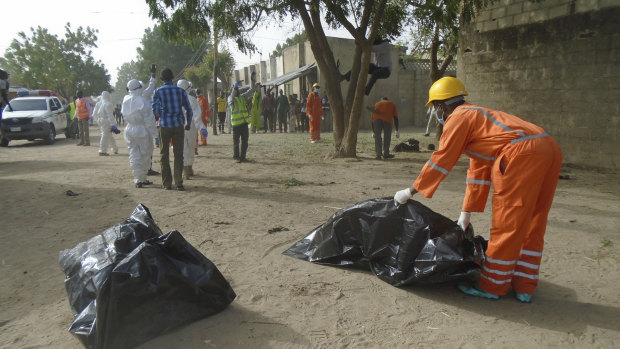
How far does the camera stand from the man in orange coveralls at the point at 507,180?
3020 millimetres

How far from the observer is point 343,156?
1140cm

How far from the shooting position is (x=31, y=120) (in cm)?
1595

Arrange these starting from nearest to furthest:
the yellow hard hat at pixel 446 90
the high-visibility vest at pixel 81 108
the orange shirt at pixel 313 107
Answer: the yellow hard hat at pixel 446 90, the high-visibility vest at pixel 81 108, the orange shirt at pixel 313 107

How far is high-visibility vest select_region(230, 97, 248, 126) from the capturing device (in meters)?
10.2

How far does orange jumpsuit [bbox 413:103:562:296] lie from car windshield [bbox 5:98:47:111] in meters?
17.6

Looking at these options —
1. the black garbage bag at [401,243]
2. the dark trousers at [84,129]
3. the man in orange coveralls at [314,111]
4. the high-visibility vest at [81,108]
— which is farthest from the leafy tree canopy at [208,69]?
the black garbage bag at [401,243]

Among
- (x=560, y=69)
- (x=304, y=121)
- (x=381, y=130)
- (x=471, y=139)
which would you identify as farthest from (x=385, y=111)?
(x=304, y=121)

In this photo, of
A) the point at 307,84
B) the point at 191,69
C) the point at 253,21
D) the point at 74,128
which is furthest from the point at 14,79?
the point at 253,21

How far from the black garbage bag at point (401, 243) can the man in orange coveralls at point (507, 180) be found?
183mm

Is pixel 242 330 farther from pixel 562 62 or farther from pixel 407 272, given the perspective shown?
pixel 562 62

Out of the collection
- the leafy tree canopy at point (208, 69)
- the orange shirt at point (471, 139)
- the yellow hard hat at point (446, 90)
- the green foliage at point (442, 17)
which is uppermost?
the leafy tree canopy at point (208, 69)

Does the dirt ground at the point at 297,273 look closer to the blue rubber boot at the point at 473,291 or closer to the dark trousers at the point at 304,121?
the blue rubber boot at the point at 473,291

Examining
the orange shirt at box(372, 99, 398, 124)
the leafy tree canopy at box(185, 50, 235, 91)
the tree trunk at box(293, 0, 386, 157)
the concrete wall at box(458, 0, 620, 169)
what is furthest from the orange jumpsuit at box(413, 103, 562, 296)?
the leafy tree canopy at box(185, 50, 235, 91)

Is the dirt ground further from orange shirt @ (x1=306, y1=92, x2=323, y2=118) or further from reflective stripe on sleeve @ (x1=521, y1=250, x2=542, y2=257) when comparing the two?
orange shirt @ (x1=306, y1=92, x2=323, y2=118)
